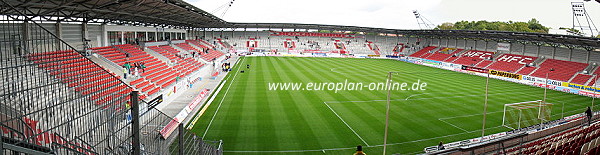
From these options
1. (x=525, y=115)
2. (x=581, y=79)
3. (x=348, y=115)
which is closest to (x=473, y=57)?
(x=581, y=79)

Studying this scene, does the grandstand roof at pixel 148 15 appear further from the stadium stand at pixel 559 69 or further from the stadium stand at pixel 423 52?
the stadium stand at pixel 423 52

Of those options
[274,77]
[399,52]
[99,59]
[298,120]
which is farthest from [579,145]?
[399,52]

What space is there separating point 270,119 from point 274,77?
16441mm

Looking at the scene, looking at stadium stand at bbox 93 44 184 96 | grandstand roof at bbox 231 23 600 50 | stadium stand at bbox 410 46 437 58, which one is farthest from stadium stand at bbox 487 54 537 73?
stadium stand at bbox 93 44 184 96

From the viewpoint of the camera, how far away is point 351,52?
238ft

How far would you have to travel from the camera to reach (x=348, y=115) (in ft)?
63.7

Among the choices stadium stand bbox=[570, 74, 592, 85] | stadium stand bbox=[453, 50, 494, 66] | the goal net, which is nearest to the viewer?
the goal net

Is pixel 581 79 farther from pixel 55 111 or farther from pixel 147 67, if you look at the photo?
pixel 55 111

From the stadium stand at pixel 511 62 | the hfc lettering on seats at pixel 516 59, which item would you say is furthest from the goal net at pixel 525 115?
the hfc lettering on seats at pixel 516 59

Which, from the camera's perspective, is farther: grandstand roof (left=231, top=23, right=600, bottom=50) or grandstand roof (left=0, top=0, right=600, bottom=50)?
grandstand roof (left=231, top=23, right=600, bottom=50)

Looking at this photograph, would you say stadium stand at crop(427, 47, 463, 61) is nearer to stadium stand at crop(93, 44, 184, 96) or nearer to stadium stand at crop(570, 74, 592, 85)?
stadium stand at crop(570, 74, 592, 85)

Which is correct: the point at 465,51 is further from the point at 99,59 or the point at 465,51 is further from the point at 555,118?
the point at 99,59

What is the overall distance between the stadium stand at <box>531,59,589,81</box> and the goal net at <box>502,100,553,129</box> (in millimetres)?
16952

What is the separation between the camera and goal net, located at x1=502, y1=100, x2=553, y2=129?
18.4 meters
